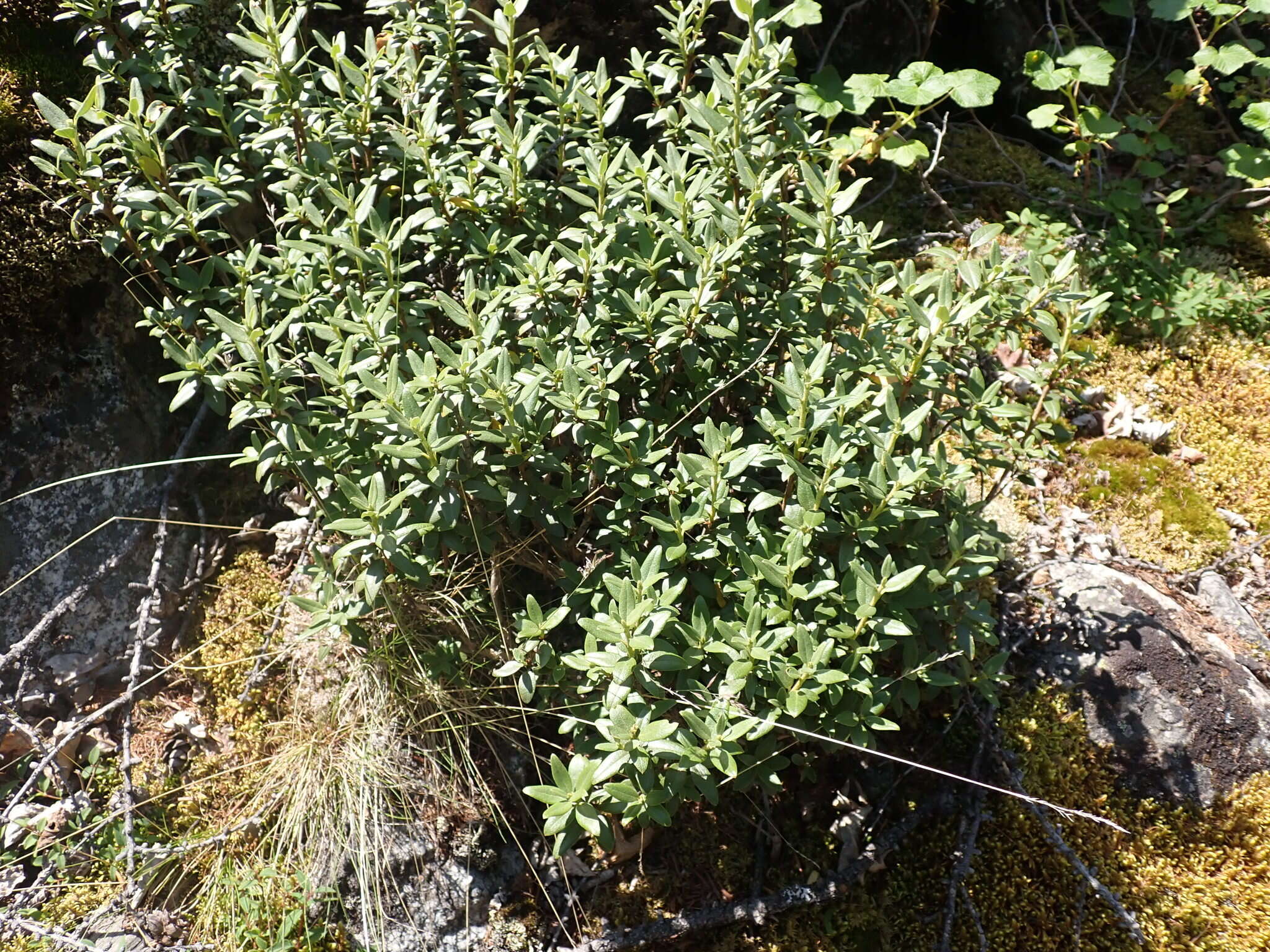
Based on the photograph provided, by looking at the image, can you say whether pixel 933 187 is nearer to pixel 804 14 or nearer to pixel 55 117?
pixel 804 14

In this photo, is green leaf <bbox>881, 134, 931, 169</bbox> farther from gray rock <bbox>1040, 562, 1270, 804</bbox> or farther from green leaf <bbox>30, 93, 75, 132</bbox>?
green leaf <bbox>30, 93, 75, 132</bbox>

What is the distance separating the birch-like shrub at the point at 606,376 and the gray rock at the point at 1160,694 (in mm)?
614

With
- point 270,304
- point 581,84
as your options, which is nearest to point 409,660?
point 270,304

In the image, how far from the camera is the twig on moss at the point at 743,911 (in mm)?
2514

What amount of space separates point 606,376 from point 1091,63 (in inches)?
127

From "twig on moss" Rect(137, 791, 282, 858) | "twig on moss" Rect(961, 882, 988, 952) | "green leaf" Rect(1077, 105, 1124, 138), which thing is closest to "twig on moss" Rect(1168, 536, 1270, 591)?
"twig on moss" Rect(961, 882, 988, 952)

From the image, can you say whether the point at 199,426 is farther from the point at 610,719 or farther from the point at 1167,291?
the point at 1167,291

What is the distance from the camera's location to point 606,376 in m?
2.37

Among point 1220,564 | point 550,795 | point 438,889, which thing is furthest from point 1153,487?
point 438,889

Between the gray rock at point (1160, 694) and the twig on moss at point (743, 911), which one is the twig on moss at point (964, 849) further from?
the gray rock at point (1160, 694)

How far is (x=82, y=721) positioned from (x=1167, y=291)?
4.47m

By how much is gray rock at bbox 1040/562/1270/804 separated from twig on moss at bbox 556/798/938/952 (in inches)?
32.7

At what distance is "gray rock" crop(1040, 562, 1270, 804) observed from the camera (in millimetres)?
2828

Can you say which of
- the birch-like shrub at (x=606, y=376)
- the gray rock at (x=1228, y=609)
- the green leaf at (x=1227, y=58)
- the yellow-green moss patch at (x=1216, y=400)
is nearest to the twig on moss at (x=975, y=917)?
the birch-like shrub at (x=606, y=376)
